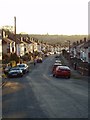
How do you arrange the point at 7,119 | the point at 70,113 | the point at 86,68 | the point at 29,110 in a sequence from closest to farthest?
1. the point at 7,119
2. the point at 70,113
3. the point at 29,110
4. the point at 86,68

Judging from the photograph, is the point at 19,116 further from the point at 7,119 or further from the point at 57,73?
the point at 57,73

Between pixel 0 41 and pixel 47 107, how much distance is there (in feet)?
252

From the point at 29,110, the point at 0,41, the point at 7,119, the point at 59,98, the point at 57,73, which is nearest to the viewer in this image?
the point at 7,119

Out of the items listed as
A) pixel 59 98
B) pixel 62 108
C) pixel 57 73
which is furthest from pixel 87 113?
pixel 57 73

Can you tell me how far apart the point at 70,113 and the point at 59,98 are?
5.75 meters

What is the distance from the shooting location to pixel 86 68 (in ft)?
149

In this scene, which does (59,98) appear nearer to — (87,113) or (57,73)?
(87,113)

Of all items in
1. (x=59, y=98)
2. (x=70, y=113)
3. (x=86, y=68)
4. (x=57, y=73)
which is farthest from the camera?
(x=86, y=68)

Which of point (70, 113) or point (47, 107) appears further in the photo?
point (47, 107)

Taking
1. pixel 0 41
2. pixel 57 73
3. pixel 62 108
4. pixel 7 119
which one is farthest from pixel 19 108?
pixel 0 41

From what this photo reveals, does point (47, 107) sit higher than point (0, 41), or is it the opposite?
point (0, 41)

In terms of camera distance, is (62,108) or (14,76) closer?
(62,108)

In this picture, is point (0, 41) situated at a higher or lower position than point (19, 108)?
higher

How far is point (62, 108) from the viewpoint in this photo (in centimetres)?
1658
